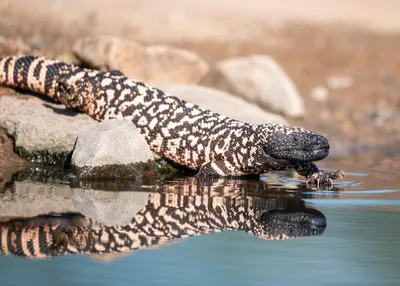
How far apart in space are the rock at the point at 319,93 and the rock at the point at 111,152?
6.53 meters

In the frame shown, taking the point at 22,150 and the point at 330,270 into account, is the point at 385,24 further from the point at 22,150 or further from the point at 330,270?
the point at 330,270

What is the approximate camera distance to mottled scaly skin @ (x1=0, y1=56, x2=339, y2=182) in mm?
7688

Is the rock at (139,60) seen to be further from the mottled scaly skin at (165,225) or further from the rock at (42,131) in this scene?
the mottled scaly skin at (165,225)

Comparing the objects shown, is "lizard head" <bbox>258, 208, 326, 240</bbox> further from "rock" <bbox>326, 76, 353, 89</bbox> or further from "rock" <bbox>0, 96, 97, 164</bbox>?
"rock" <bbox>326, 76, 353, 89</bbox>

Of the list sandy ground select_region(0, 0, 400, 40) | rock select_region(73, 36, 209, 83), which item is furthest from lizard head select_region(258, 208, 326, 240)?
sandy ground select_region(0, 0, 400, 40)

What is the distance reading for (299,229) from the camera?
224 inches

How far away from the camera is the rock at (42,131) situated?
26.8ft

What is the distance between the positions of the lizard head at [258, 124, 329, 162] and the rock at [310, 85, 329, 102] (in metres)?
6.43

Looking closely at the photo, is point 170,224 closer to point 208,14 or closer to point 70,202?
point 70,202

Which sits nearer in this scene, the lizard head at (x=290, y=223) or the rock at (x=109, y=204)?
the lizard head at (x=290, y=223)

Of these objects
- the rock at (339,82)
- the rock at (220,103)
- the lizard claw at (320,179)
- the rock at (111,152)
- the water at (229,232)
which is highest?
the rock at (339,82)

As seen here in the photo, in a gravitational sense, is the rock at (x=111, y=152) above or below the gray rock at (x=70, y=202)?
above

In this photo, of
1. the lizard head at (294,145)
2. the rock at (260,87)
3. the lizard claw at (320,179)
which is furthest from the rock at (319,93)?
the lizard head at (294,145)

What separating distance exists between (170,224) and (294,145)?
229 cm
